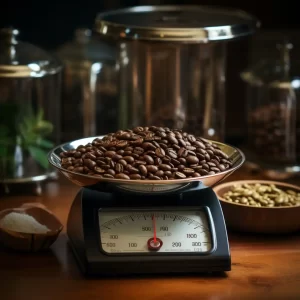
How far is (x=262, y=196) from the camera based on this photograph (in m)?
1.61

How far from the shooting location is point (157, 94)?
6.36ft

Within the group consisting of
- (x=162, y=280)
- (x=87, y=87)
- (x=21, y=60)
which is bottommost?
(x=162, y=280)

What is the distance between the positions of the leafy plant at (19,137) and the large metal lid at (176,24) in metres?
0.26

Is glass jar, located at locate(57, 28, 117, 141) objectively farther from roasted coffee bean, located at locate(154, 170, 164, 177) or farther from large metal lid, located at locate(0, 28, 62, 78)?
roasted coffee bean, located at locate(154, 170, 164, 177)

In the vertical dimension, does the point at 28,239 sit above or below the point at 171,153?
below

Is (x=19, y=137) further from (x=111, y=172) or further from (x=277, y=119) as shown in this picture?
(x=277, y=119)

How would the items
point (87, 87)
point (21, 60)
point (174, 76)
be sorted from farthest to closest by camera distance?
1. point (87, 87)
2. point (174, 76)
3. point (21, 60)

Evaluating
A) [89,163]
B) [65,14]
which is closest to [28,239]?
[89,163]

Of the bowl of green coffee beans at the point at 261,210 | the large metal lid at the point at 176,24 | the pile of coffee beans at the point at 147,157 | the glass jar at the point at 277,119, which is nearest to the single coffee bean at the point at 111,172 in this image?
the pile of coffee beans at the point at 147,157

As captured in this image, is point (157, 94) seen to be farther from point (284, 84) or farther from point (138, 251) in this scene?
point (138, 251)

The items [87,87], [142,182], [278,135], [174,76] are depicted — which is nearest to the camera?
[142,182]

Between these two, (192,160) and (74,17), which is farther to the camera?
(74,17)

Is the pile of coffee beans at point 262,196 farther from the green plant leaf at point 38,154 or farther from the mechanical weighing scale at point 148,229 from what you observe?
the green plant leaf at point 38,154

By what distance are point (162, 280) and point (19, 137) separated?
23.9 inches
